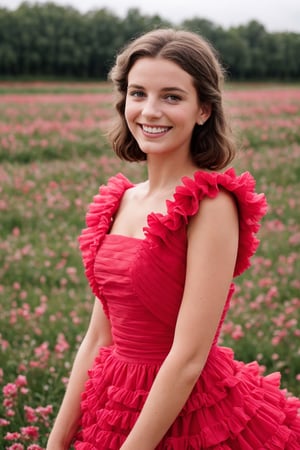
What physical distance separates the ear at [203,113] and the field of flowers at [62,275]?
0.82 feet

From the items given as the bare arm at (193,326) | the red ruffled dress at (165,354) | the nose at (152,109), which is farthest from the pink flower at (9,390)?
the nose at (152,109)

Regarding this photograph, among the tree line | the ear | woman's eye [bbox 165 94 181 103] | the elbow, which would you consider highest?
the tree line

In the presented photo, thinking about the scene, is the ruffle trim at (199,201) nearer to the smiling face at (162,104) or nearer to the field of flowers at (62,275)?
the smiling face at (162,104)

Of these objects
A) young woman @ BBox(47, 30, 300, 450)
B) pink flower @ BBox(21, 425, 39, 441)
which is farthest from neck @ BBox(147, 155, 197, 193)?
pink flower @ BBox(21, 425, 39, 441)

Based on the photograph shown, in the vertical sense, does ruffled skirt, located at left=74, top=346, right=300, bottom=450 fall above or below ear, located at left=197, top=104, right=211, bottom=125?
below

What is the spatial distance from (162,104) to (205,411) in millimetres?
1102

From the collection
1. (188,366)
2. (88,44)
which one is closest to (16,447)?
(188,366)

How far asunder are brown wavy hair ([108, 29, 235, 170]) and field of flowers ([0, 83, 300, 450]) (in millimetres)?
234

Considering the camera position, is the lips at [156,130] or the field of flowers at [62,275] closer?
the lips at [156,130]

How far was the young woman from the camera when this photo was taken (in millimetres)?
2059

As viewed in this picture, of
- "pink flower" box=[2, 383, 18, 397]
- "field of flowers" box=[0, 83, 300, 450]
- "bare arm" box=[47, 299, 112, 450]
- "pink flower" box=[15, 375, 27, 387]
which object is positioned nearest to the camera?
"bare arm" box=[47, 299, 112, 450]

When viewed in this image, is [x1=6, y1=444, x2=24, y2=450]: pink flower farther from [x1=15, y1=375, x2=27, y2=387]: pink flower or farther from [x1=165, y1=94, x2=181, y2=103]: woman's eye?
[x1=165, y1=94, x2=181, y2=103]: woman's eye

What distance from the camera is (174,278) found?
2141mm

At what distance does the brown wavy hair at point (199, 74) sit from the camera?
87.4 inches
